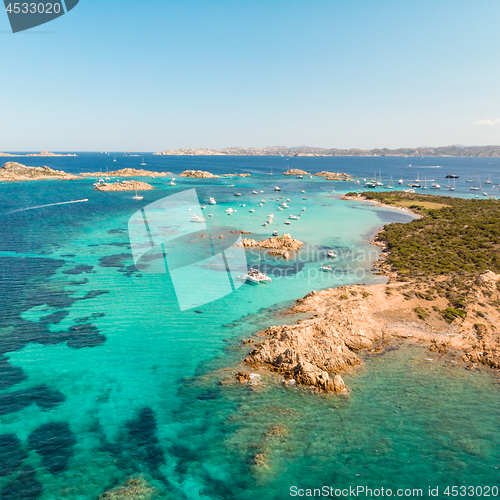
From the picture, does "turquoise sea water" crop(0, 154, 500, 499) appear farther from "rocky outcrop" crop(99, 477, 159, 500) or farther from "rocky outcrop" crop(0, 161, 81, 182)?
"rocky outcrop" crop(0, 161, 81, 182)

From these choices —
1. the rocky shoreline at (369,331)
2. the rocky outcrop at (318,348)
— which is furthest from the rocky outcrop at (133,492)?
the rocky outcrop at (318,348)

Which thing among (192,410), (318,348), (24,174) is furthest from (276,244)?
(24,174)

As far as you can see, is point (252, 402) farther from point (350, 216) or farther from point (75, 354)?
point (350, 216)

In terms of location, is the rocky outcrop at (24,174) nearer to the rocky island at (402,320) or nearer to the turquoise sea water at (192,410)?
the turquoise sea water at (192,410)

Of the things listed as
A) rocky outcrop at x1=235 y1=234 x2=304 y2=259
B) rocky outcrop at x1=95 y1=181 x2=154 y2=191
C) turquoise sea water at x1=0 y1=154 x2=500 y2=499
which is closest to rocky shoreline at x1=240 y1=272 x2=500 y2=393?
turquoise sea water at x1=0 y1=154 x2=500 y2=499

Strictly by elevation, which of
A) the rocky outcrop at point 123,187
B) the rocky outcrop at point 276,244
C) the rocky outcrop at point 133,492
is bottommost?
the rocky outcrop at point 123,187

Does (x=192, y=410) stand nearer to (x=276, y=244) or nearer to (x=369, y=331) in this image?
(x=369, y=331)
